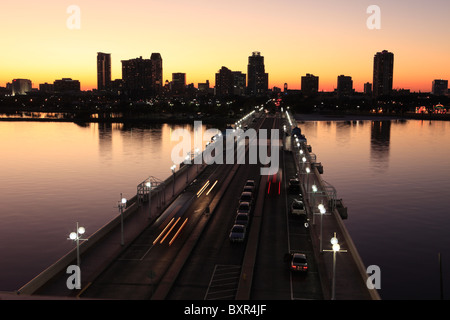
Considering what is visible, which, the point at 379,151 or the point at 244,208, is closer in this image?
the point at 244,208

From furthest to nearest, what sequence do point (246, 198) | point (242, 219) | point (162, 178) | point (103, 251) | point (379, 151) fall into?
point (379, 151)
point (162, 178)
point (246, 198)
point (242, 219)
point (103, 251)

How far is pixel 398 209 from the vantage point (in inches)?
2090

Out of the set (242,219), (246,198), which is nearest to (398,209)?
(246,198)

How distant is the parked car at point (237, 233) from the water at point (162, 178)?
11136 mm

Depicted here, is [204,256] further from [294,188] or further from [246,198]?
[294,188]

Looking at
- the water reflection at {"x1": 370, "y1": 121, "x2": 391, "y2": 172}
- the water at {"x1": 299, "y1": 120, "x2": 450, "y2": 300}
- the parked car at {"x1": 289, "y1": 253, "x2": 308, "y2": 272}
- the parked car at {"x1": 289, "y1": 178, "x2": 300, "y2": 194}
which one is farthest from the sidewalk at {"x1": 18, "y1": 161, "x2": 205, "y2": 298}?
the water reflection at {"x1": 370, "y1": 121, "x2": 391, "y2": 172}

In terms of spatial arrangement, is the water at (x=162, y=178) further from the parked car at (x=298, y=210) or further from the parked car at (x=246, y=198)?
the parked car at (x=246, y=198)

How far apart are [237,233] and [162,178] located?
137ft

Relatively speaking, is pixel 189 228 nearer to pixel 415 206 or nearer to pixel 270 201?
pixel 270 201

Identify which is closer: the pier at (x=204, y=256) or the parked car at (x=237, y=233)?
the pier at (x=204, y=256)

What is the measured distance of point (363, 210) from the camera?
52.6m

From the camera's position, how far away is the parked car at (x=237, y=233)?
103 ft

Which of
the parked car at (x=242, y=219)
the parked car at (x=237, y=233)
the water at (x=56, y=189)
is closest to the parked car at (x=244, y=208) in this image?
the parked car at (x=242, y=219)
